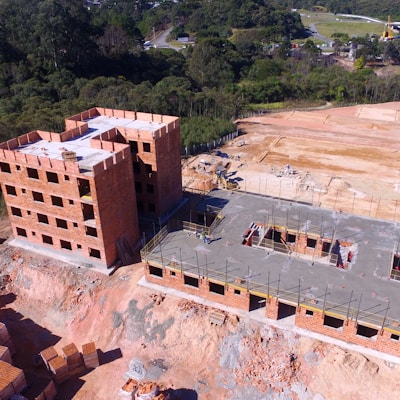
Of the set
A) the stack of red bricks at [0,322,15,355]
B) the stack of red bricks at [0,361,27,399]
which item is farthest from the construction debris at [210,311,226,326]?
the stack of red bricks at [0,322,15,355]

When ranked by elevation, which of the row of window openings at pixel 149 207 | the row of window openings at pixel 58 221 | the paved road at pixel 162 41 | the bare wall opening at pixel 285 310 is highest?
the paved road at pixel 162 41

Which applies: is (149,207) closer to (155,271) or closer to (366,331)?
(155,271)

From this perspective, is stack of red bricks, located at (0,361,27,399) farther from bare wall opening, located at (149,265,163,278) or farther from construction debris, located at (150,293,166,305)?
bare wall opening, located at (149,265,163,278)

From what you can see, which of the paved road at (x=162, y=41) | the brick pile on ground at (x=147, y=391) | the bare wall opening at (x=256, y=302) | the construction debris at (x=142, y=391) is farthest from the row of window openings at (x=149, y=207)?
the paved road at (x=162, y=41)

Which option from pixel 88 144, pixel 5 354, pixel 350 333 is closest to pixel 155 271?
pixel 5 354

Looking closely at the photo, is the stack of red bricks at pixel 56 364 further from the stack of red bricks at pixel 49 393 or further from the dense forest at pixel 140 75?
the dense forest at pixel 140 75

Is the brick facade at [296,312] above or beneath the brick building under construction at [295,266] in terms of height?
beneath
